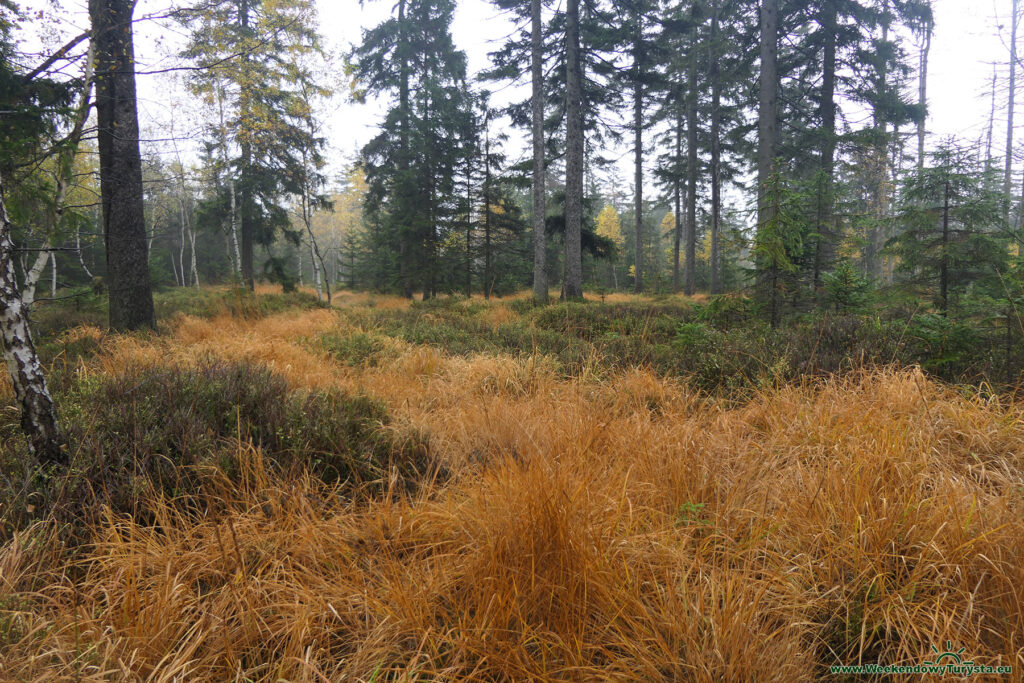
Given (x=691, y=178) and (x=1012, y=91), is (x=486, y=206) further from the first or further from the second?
(x=1012, y=91)

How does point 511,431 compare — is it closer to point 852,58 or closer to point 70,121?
A: point 70,121

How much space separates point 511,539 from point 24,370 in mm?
2738

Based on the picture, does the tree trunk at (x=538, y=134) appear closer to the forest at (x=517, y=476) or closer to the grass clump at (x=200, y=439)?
the forest at (x=517, y=476)

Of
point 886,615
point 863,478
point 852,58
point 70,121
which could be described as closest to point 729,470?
point 863,478

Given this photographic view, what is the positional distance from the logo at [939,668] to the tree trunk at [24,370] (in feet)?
12.0

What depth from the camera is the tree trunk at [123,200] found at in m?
6.45

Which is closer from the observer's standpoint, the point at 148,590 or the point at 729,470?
the point at 148,590

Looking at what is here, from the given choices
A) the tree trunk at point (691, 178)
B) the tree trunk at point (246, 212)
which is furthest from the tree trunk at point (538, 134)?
the tree trunk at point (246, 212)

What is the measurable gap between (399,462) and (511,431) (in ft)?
2.66

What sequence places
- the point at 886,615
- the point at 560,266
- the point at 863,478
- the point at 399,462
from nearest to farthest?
the point at 886,615 < the point at 863,478 < the point at 399,462 < the point at 560,266

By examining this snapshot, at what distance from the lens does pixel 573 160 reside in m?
12.7

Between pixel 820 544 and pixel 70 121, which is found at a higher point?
pixel 70 121

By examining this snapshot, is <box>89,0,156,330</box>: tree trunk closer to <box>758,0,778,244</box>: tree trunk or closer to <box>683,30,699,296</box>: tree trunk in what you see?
<box>758,0,778,244</box>: tree trunk

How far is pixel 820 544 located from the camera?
1.68m
